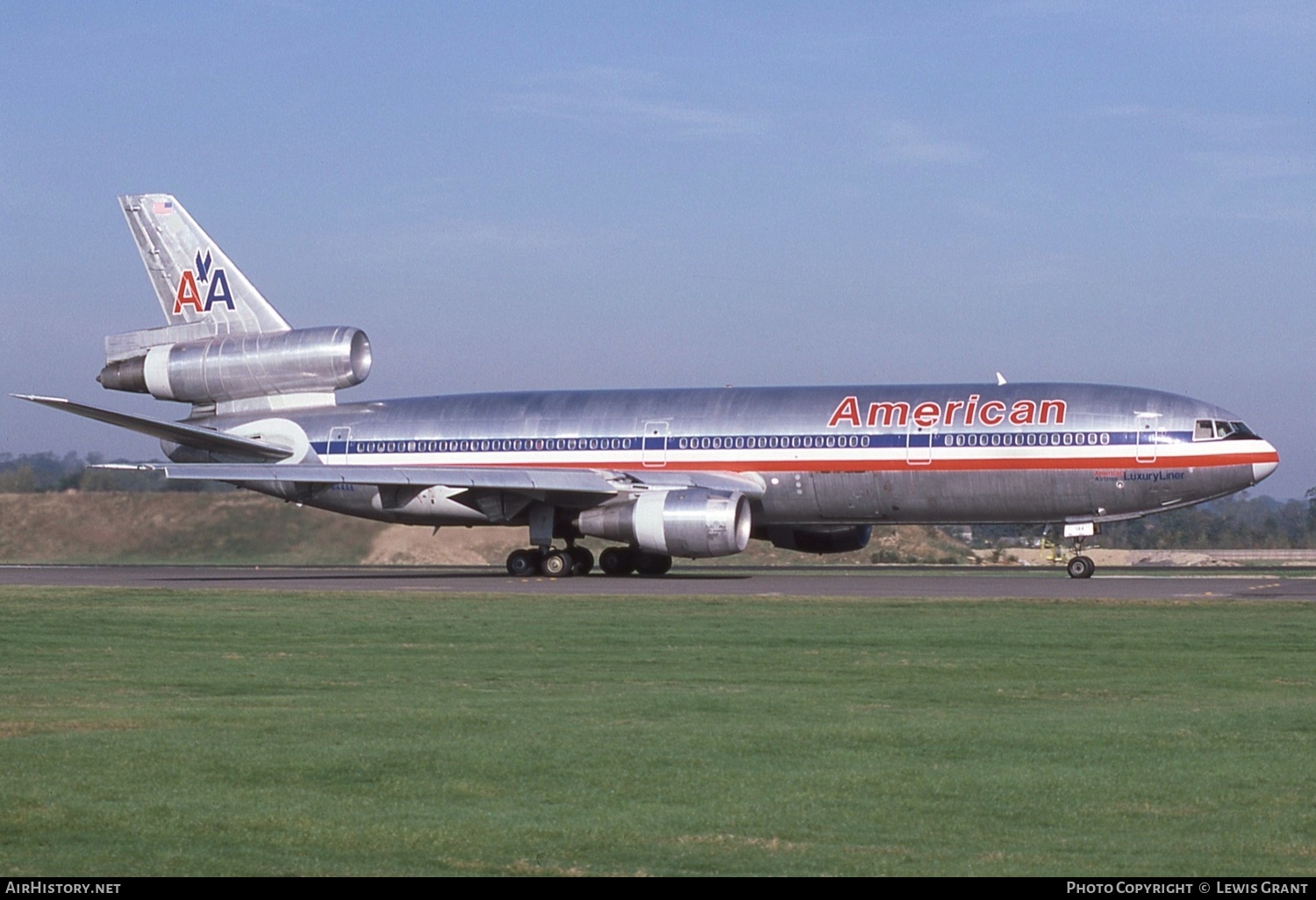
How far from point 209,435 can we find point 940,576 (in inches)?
726

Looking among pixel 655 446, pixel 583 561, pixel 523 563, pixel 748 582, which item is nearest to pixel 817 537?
pixel 655 446

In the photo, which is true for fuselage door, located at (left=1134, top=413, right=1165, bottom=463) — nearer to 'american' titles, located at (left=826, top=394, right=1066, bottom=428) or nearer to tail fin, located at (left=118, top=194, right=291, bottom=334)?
'american' titles, located at (left=826, top=394, right=1066, bottom=428)

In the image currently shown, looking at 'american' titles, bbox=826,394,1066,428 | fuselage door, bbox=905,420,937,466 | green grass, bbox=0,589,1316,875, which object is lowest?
green grass, bbox=0,589,1316,875

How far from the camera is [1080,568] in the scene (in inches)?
1368

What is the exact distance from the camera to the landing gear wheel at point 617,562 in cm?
3975

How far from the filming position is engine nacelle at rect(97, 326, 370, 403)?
42219mm

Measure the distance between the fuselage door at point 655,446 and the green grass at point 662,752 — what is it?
1767 cm

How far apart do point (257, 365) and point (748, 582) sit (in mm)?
15702

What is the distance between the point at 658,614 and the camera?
79.0 feet

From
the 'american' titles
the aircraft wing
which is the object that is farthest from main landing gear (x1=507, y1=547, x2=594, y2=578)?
the 'american' titles

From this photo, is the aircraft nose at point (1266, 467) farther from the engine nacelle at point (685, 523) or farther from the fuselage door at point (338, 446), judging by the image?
the fuselage door at point (338, 446)

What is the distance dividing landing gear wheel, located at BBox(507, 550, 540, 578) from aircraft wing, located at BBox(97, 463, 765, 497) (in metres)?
2.00
